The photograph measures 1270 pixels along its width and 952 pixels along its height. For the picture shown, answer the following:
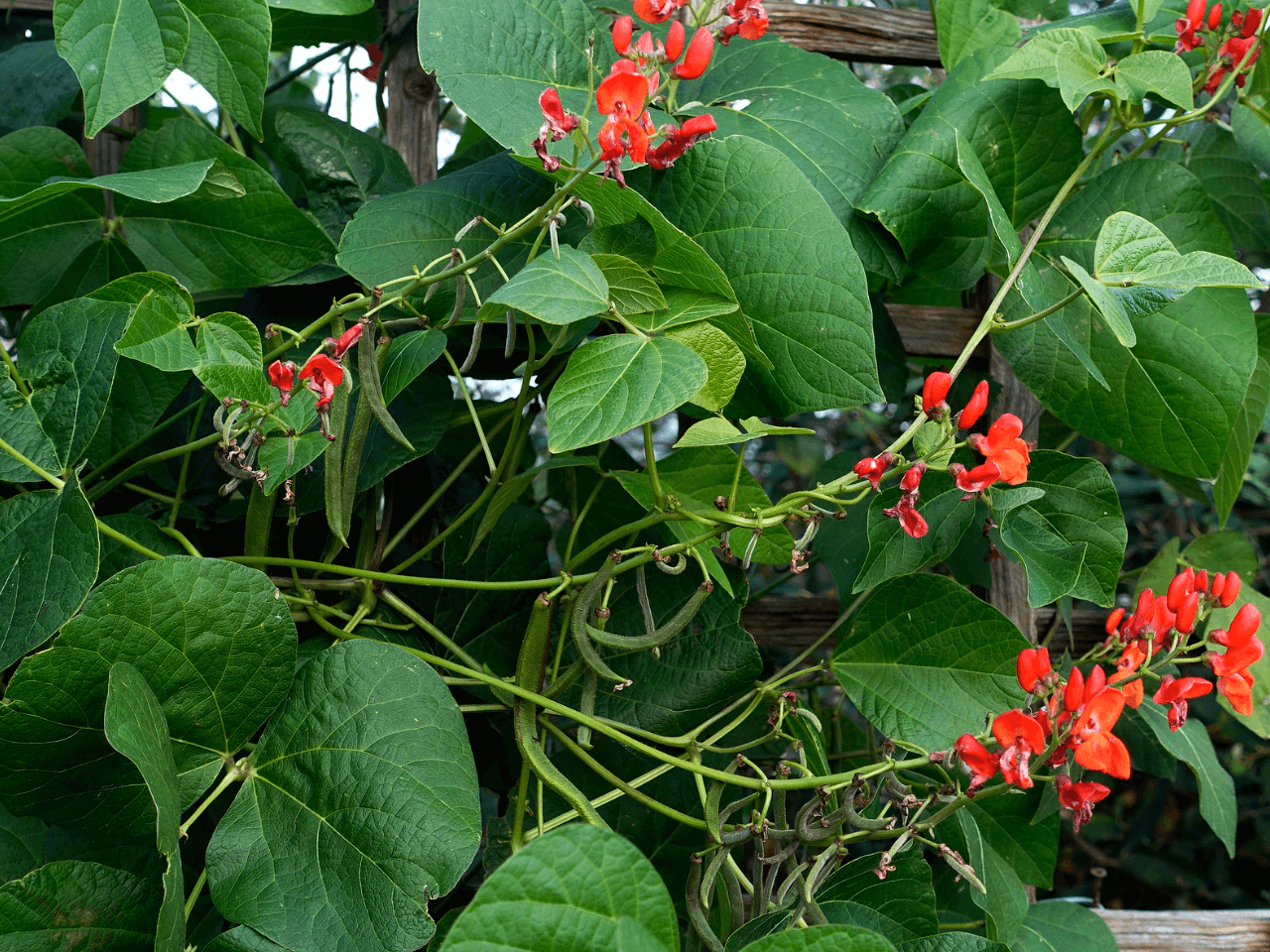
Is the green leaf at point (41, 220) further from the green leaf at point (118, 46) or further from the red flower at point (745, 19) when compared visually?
the red flower at point (745, 19)

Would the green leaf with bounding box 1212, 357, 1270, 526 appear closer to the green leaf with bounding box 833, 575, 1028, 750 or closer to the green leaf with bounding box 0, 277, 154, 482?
the green leaf with bounding box 833, 575, 1028, 750

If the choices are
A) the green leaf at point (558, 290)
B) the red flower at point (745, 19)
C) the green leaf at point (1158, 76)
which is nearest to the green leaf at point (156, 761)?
the green leaf at point (558, 290)

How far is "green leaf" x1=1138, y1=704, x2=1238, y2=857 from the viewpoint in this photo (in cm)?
84

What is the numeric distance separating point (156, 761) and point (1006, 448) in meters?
0.49

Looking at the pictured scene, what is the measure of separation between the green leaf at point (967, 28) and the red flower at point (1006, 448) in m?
0.49

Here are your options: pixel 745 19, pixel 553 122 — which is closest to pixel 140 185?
pixel 553 122

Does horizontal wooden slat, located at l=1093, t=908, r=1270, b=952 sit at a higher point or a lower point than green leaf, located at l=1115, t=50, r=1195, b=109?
lower

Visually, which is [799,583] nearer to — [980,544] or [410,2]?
[980,544]

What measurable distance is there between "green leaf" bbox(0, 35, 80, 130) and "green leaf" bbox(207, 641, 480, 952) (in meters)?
0.62

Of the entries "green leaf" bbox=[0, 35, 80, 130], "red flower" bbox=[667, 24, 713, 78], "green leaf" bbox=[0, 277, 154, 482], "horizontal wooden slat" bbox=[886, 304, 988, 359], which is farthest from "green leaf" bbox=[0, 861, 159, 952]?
"horizontal wooden slat" bbox=[886, 304, 988, 359]

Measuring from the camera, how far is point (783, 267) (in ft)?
2.09

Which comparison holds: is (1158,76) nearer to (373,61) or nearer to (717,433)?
(717,433)

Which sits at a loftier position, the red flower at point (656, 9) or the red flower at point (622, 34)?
the red flower at point (656, 9)

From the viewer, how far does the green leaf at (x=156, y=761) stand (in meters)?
0.46
